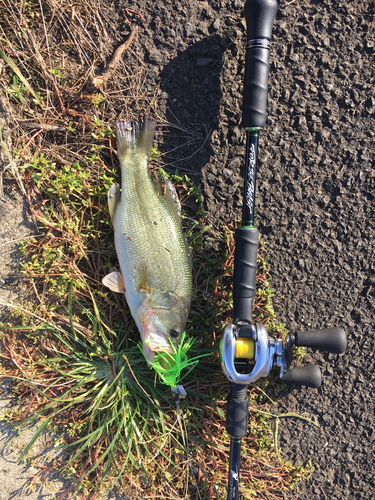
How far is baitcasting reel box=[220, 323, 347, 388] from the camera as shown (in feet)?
7.17

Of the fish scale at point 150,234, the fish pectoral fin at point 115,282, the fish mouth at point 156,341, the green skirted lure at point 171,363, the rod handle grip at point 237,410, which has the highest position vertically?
the fish scale at point 150,234

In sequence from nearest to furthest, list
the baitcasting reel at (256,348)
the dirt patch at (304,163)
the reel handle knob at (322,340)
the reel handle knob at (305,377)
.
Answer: the baitcasting reel at (256,348) → the reel handle knob at (322,340) → the reel handle knob at (305,377) → the dirt patch at (304,163)

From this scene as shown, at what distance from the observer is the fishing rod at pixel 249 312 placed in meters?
2.21

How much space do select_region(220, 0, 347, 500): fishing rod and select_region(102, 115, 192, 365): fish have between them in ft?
1.40

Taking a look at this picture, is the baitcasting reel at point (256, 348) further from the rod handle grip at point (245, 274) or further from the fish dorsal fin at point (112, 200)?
the fish dorsal fin at point (112, 200)

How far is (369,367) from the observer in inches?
115

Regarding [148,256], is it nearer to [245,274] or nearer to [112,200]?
[112,200]

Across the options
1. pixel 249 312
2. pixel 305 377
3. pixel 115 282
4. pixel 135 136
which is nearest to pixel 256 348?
pixel 249 312

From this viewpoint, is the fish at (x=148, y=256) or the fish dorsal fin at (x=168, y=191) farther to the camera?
the fish dorsal fin at (x=168, y=191)

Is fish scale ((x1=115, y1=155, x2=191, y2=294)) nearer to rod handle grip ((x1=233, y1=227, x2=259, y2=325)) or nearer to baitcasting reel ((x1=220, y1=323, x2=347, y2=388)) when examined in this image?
rod handle grip ((x1=233, y1=227, x2=259, y2=325))

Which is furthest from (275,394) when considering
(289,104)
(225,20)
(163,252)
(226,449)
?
(225,20)

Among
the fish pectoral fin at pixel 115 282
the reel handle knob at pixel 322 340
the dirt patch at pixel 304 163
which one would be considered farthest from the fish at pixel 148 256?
the reel handle knob at pixel 322 340

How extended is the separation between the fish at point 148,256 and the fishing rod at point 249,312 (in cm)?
43

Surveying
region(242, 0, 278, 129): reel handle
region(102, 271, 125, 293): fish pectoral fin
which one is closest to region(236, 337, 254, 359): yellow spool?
region(102, 271, 125, 293): fish pectoral fin
